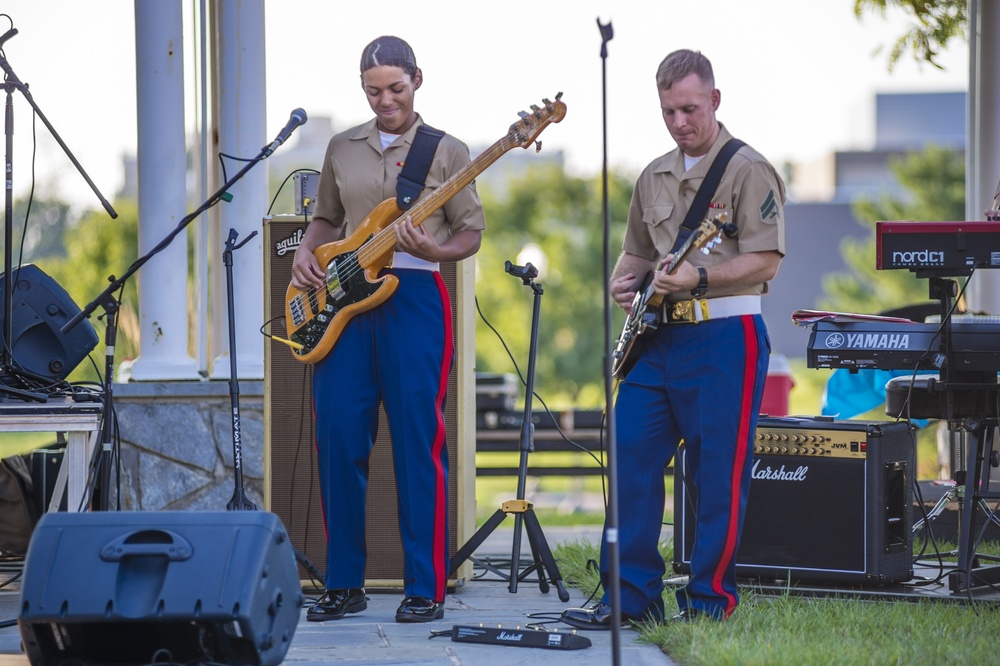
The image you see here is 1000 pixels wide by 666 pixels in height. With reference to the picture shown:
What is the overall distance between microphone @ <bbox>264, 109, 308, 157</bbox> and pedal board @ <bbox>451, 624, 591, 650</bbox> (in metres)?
1.69

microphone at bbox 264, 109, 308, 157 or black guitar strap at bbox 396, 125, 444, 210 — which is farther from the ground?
microphone at bbox 264, 109, 308, 157

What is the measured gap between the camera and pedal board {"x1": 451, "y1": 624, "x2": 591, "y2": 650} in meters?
3.38

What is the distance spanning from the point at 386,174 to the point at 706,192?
1038mm

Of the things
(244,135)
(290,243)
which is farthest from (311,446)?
(244,135)

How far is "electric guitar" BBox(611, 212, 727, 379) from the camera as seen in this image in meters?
3.45

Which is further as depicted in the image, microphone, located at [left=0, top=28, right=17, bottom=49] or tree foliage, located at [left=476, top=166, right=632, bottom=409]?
tree foliage, located at [left=476, top=166, right=632, bottom=409]

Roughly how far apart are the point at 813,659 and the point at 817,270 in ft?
149

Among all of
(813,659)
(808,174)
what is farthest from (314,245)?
(808,174)

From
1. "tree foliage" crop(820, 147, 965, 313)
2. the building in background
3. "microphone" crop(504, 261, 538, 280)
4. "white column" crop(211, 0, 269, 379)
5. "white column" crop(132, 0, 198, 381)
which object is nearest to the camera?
"microphone" crop(504, 261, 538, 280)

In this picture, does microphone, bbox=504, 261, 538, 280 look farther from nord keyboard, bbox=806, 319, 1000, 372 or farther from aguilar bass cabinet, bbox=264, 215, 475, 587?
nord keyboard, bbox=806, 319, 1000, 372

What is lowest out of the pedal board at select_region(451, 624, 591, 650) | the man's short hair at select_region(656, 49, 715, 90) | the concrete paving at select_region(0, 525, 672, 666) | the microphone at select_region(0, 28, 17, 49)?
the concrete paving at select_region(0, 525, 672, 666)

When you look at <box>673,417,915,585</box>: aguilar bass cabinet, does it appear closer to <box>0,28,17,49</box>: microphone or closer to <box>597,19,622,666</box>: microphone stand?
<box>597,19,622,666</box>: microphone stand

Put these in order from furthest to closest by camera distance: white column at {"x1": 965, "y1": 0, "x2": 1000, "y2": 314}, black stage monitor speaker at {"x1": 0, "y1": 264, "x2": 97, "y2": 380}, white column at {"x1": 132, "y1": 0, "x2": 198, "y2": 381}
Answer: white column at {"x1": 965, "y1": 0, "x2": 1000, "y2": 314} → white column at {"x1": 132, "y1": 0, "x2": 198, "y2": 381} → black stage monitor speaker at {"x1": 0, "y1": 264, "x2": 97, "y2": 380}

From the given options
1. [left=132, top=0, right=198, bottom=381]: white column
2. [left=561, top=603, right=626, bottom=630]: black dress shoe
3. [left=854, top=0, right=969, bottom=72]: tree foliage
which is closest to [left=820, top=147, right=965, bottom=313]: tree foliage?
[left=854, top=0, right=969, bottom=72]: tree foliage
